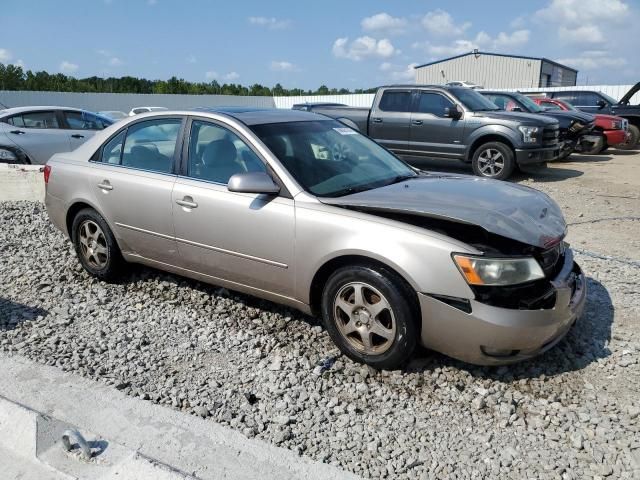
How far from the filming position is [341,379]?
3.36 meters

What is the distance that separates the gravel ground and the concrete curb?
0.14 metres

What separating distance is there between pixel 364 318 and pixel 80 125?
9.90 metres

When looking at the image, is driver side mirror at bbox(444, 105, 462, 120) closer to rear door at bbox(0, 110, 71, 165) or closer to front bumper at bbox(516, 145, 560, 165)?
front bumper at bbox(516, 145, 560, 165)

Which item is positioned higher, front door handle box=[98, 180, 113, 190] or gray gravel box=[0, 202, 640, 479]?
front door handle box=[98, 180, 113, 190]

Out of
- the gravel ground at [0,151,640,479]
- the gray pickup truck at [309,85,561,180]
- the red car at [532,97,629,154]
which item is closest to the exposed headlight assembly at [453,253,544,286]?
the gravel ground at [0,151,640,479]

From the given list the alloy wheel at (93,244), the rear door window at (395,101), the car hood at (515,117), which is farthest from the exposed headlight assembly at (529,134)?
the alloy wheel at (93,244)

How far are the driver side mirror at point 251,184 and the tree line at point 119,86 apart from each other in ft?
129

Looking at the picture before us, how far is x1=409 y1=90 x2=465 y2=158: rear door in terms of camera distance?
10359 mm

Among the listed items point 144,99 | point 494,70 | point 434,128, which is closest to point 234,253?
point 434,128

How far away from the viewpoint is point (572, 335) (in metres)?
3.78

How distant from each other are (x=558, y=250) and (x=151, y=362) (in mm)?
2775

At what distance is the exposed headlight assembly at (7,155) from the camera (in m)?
9.94

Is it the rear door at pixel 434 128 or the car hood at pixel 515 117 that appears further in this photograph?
the rear door at pixel 434 128

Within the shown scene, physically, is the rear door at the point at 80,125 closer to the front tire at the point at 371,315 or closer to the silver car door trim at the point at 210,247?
the silver car door trim at the point at 210,247
